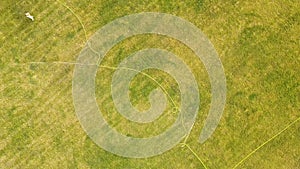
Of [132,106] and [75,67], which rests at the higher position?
[75,67]

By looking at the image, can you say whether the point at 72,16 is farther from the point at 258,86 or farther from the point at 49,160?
the point at 258,86

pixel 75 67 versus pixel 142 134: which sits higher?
pixel 75 67

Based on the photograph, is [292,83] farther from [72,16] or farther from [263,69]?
[72,16]

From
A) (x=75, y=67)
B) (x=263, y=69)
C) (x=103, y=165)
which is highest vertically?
(x=75, y=67)

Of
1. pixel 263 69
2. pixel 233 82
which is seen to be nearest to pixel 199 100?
pixel 233 82

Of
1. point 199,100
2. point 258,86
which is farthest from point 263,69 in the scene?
point 199,100

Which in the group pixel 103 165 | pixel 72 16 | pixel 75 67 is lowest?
pixel 103 165
